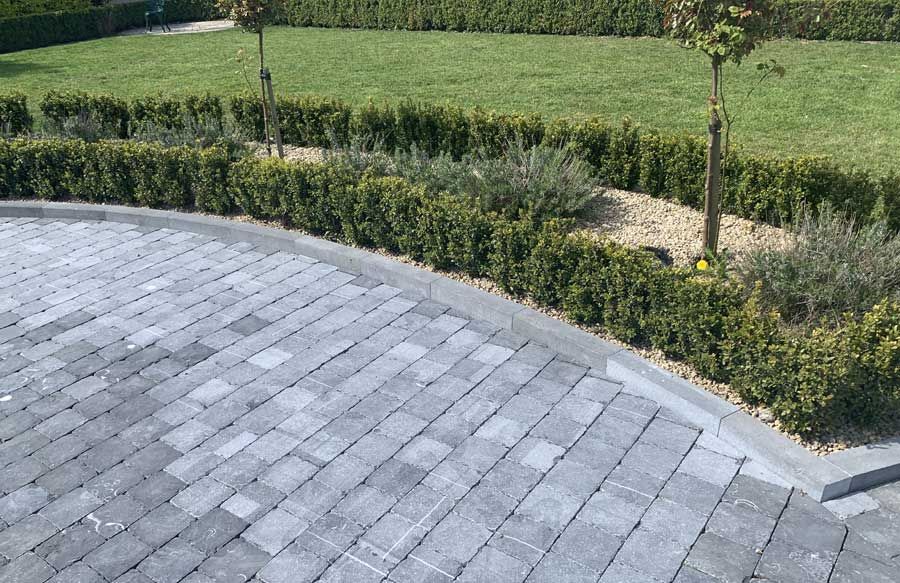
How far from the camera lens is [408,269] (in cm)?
739

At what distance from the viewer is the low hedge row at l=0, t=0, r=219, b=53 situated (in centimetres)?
2144

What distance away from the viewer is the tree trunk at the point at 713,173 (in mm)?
6207

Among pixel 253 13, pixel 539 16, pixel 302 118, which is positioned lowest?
pixel 302 118

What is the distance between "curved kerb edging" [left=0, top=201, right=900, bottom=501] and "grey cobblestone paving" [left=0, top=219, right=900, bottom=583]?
4.2 inches

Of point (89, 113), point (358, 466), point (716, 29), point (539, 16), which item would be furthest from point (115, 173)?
point (539, 16)

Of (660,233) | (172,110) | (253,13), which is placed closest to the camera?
(660,233)

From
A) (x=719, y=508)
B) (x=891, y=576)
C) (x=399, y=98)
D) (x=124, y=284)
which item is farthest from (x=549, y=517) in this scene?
(x=399, y=98)

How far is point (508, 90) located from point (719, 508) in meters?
10.9

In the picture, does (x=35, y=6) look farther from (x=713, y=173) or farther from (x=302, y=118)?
(x=713, y=173)

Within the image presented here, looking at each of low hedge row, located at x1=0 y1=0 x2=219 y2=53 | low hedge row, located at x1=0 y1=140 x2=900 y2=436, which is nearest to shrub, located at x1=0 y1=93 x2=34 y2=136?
low hedge row, located at x1=0 y1=140 x2=900 y2=436

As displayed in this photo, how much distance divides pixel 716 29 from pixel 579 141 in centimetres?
305

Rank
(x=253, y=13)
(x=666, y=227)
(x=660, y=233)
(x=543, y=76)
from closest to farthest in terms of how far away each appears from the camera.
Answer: (x=660, y=233), (x=666, y=227), (x=253, y=13), (x=543, y=76)

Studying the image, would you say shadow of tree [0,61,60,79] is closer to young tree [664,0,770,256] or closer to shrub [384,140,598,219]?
shrub [384,140,598,219]

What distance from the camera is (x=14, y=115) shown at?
1188 cm
